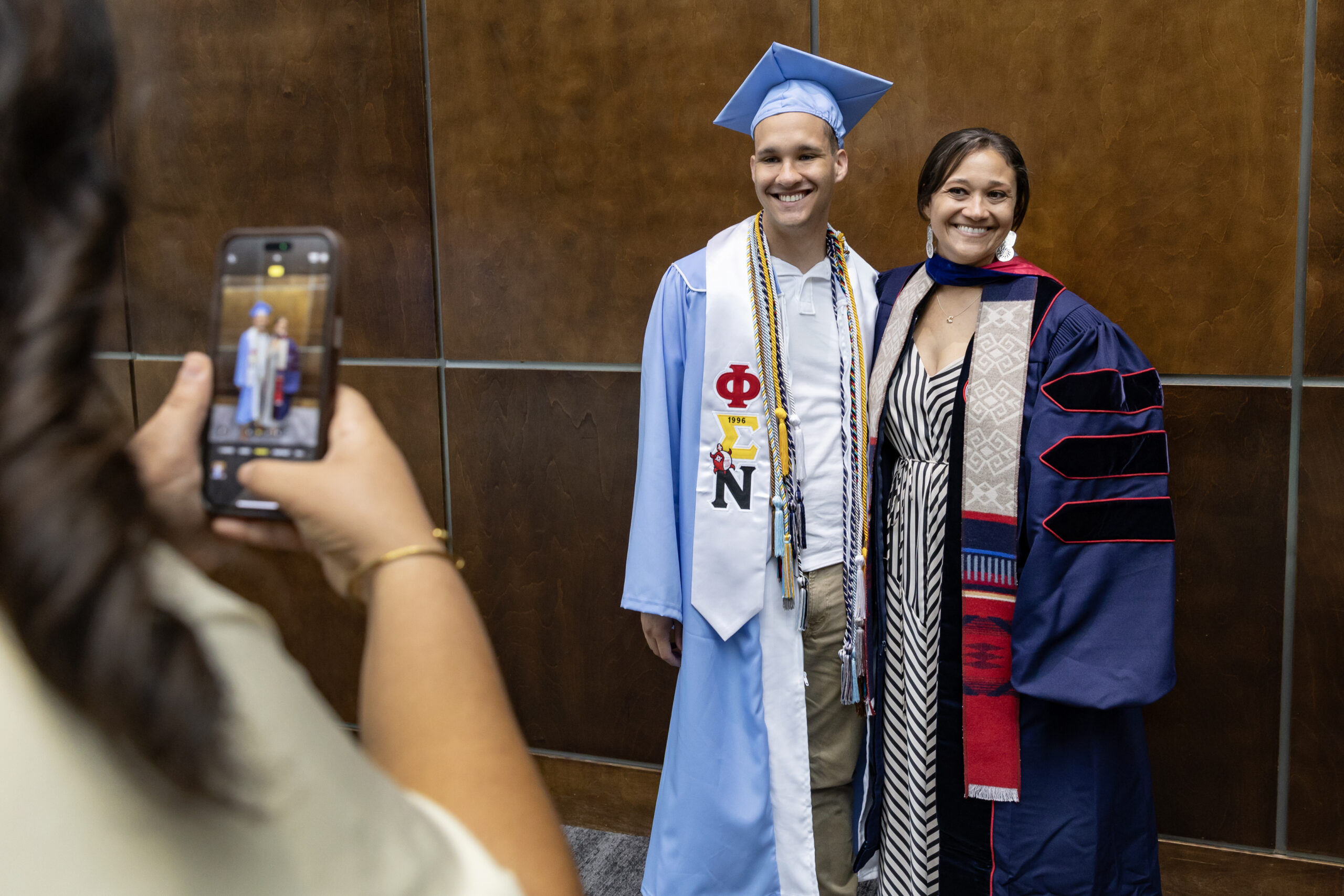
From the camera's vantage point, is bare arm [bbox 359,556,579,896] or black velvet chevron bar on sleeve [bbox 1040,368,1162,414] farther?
black velvet chevron bar on sleeve [bbox 1040,368,1162,414]

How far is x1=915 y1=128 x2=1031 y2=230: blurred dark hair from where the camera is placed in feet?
6.27

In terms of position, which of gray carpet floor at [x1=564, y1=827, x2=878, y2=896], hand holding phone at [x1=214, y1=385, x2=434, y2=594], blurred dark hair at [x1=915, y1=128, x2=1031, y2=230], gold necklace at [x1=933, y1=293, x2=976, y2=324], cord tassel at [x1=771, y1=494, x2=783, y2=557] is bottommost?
gray carpet floor at [x1=564, y1=827, x2=878, y2=896]

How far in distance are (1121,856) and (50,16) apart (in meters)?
2.07

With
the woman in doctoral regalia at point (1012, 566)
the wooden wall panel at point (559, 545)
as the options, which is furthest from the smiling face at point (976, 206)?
the wooden wall panel at point (559, 545)

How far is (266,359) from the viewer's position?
2.22 ft

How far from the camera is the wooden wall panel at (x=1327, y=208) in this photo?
6.82ft

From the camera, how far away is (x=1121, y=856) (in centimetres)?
180

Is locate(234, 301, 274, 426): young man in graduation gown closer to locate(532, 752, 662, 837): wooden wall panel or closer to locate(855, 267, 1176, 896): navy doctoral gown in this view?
locate(855, 267, 1176, 896): navy doctoral gown

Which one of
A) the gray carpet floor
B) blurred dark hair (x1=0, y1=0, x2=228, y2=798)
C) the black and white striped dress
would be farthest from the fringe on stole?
blurred dark hair (x1=0, y1=0, x2=228, y2=798)

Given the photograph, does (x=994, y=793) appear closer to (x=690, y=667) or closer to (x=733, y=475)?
(x=690, y=667)

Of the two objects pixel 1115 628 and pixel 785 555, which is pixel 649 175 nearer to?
pixel 785 555

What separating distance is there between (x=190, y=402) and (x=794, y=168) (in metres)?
1.57

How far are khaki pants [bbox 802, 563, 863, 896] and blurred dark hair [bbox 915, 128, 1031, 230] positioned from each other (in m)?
0.86

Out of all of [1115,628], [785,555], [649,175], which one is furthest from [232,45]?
[1115,628]
